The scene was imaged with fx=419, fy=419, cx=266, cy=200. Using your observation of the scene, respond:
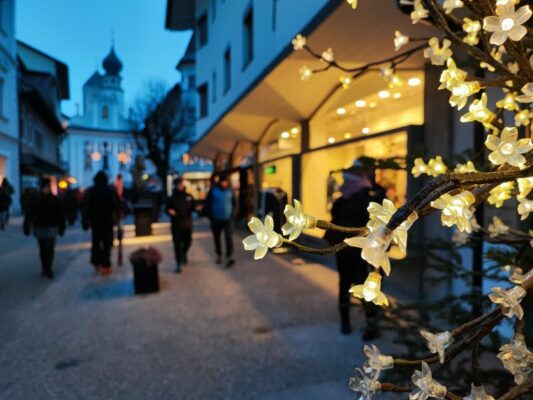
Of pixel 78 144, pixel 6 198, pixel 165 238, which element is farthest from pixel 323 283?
pixel 78 144

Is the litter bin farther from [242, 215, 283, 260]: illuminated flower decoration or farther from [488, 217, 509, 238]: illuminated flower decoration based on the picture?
[242, 215, 283, 260]: illuminated flower decoration

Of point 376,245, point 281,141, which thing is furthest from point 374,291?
point 281,141

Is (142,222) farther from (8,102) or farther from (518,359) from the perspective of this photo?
(8,102)

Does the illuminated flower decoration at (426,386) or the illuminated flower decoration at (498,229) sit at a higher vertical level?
the illuminated flower decoration at (498,229)

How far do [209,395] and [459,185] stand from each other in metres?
2.92

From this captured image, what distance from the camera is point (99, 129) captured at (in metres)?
74.8

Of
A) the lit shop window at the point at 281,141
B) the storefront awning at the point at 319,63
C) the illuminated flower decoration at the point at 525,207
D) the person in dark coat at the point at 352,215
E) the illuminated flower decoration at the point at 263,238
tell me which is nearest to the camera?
the illuminated flower decoration at the point at 263,238

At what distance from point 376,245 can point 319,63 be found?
6.01 metres

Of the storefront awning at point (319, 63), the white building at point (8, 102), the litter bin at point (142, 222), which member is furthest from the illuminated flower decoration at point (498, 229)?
the white building at point (8, 102)

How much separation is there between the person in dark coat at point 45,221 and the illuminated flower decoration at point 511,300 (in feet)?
25.3

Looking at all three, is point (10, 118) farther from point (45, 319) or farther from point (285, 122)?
point (45, 319)

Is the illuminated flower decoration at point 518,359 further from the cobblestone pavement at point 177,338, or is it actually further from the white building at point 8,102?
the white building at point 8,102

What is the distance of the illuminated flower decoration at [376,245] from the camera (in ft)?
2.95

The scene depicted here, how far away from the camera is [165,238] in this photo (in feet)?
44.4
